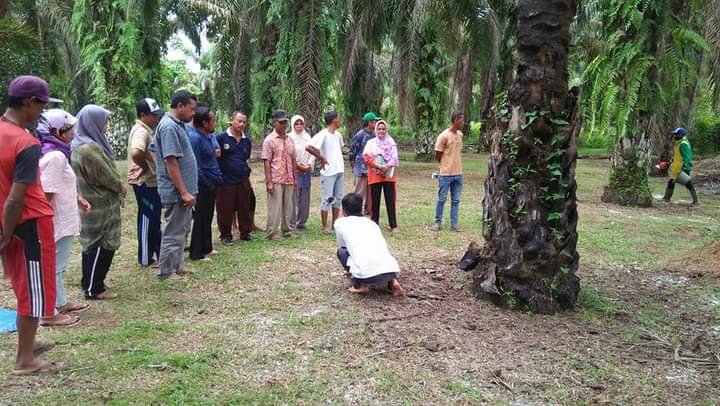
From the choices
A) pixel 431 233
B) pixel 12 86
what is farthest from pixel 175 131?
pixel 431 233

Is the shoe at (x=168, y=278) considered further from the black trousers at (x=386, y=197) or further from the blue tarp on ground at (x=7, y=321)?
the black trousers at (x=386, y=197)

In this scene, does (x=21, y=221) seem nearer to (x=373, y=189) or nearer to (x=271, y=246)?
(x=271, y=246)

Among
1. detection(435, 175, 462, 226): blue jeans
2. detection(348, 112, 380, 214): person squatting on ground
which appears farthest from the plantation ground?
detection(348, 112, 380, 214): person squatting on ground

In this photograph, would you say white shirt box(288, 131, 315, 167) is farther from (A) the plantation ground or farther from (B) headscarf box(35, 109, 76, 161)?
Answer: (B) headscarf box(35, 109, 76, 161)

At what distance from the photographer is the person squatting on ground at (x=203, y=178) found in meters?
6.23

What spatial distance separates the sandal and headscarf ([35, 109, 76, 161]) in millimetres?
1280

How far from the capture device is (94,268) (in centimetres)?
476

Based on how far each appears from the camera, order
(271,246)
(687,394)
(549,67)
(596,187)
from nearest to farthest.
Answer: (687,394), (549,67), (271,246), (596,187)

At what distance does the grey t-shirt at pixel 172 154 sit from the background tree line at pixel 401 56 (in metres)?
2.36

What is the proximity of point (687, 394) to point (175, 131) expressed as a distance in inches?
176

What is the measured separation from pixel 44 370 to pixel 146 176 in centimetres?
266

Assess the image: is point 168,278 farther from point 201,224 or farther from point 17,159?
point 17,159

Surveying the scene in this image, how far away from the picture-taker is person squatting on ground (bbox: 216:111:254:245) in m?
6.94

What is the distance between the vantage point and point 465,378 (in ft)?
11.4
